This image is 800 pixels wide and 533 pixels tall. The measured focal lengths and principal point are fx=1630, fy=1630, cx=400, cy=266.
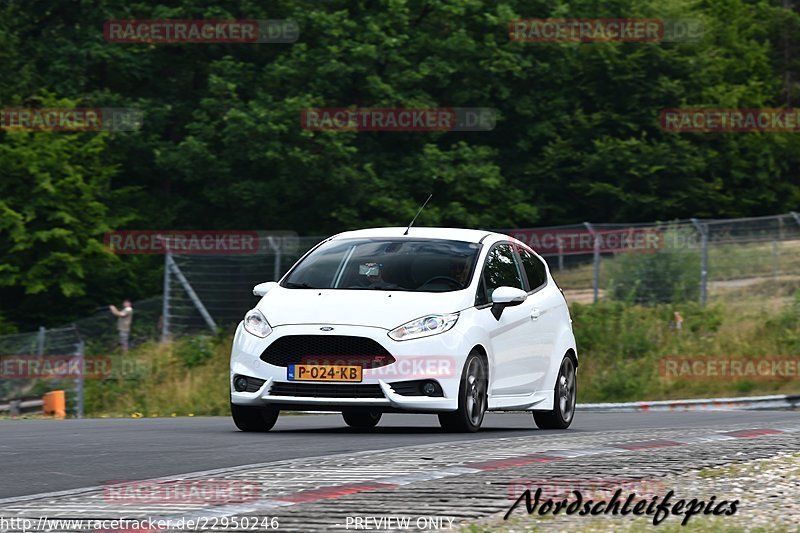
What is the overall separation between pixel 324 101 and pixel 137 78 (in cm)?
755

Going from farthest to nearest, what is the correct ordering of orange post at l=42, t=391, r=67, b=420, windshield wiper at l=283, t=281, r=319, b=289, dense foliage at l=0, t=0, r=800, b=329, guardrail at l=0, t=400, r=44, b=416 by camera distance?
dense foliage at l=0, t=0, r=800, b=329
guardrail at l=0, t=400, r=44, b=416
orange post at l=42, t=391, r=67, b=420
windshield wiper at l=283, t=281, r=319, b=289

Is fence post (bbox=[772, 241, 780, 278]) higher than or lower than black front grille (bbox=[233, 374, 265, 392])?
higher

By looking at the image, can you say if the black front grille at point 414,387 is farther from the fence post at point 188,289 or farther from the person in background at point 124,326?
the person in background at point 124,326

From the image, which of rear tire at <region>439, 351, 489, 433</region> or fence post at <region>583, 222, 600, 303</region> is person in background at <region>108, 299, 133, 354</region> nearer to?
fence post at <region>583, 222, 600, 303</region>

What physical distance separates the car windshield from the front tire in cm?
177

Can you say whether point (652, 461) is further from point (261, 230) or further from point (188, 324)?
point (261, 230)

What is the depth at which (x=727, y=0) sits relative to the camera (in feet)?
237

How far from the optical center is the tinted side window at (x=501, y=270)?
555 inches

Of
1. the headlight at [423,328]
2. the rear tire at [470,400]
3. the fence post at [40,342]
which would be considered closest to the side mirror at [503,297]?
the rear tire at [470,400]

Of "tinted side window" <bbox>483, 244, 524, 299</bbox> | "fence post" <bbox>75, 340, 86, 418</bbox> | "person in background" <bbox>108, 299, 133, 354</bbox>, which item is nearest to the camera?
"tinted side window" <bbox>483, 244, 524, 299</bbox>

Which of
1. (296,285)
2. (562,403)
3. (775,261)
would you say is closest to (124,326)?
(775,261)

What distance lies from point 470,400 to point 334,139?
37453mm

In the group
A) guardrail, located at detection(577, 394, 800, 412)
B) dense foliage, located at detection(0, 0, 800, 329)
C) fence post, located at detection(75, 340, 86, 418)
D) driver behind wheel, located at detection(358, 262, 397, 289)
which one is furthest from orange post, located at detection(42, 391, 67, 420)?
dense foliage, located at detection(0, 0, 800, 329)

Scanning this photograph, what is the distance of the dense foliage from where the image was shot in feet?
165
